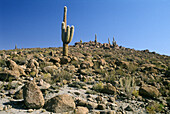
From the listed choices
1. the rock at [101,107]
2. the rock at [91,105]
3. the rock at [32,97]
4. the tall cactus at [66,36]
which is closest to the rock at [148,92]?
the rock at [101,107]

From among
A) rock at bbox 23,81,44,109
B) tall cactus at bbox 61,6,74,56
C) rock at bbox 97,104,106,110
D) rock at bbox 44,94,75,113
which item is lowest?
rock at bbox 97,104,106,110

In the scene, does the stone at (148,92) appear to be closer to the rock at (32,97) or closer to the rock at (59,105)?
the rock at (59,105)

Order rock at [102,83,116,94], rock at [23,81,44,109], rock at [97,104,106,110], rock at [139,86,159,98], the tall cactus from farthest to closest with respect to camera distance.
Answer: the tall cactus < rock at [139,86,159,98] < rock at [102,83,116,94] < rock at [97,104,106,110] < rock at [23,81,44,109]

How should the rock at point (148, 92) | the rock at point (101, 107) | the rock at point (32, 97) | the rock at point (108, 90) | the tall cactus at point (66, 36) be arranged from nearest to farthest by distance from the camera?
the rock at point (32, 97) → the rock at point (101, 107) → the rock at point (108, 90) → the rock at point (148, 92) → the tall cactus at point (66, 36)

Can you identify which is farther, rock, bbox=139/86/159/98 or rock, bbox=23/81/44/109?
rock, bbox=139/86/159/98

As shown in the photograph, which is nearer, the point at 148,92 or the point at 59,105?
the point at 59,105

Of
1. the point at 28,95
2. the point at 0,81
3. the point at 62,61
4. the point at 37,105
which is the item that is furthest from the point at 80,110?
the point at 62,61

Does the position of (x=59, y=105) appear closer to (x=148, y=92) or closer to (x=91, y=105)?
(x=91, y=105)

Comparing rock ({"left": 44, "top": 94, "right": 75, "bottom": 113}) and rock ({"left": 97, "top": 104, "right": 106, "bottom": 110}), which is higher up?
rock ({"left": 44, "top": 94, "right": 75, "bottom": 113})

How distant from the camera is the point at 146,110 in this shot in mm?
4043

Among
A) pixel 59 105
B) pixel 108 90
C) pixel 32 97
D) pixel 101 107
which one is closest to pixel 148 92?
pixel 108 90

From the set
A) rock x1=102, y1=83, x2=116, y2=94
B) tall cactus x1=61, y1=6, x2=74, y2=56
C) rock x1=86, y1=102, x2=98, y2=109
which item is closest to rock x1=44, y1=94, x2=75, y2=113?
rock x1=86, y1=102, x2=98, y2=109

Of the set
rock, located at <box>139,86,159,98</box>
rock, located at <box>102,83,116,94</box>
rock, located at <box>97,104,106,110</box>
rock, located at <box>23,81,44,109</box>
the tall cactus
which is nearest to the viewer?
rock, located at <box>23,81,44,109</box>

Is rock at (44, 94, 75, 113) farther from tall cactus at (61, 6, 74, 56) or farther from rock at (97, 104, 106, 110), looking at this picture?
tall cactus at (61, 6, 74, 56)
